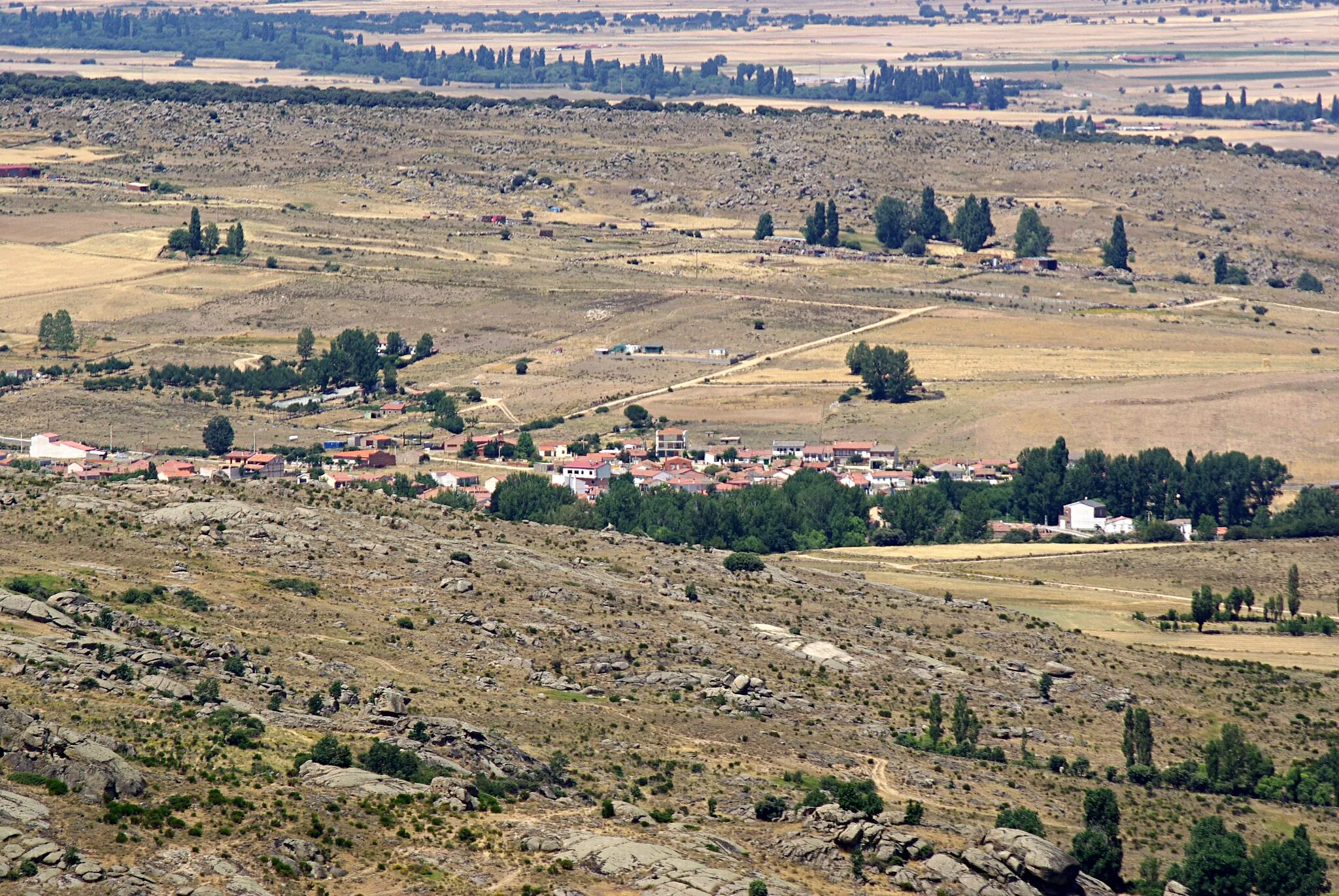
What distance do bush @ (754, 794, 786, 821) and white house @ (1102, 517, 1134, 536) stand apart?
87.6 m

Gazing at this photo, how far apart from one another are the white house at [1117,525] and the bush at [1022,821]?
268 ft

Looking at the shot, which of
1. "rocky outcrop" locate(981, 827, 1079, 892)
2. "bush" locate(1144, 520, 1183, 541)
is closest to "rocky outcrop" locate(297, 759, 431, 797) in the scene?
"rocky outcrop" locate(981, 827, 1079, 892)

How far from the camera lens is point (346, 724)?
67.7 meters

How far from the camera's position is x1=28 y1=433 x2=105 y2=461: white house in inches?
6073

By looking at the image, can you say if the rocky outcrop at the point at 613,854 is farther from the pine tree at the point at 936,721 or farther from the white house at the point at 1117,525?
the white house at the point at 1117,525

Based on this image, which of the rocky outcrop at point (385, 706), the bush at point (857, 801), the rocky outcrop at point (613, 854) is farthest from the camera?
the rocky outcrop at point (385, 706)

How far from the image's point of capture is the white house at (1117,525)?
14975 cm

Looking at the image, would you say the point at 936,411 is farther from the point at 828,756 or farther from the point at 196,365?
the point at 828,756

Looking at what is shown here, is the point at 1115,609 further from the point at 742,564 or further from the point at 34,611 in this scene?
the point at 34,611

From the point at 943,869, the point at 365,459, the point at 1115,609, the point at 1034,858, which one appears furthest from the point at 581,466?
the point at 943,869

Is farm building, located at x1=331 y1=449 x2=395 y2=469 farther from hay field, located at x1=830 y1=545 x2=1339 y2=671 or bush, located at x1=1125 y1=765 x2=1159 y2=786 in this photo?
bush, located at x1=1125 y1=765 x2=1159 y2=786

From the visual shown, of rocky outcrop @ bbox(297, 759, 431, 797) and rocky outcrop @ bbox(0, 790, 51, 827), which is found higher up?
rocky outcrop @ bbox(0, 790, 51, 827)

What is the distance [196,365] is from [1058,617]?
4310 inches

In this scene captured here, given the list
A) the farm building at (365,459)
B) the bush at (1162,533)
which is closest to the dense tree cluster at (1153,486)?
the bush at (1162,533)
